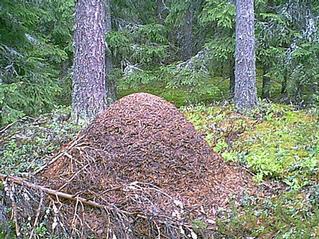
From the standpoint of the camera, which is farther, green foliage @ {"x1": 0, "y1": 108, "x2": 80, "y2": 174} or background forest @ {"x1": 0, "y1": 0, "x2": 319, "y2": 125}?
background forest @ {"x1": 0, "y1": 0, "x2": 319, "y2": 125}

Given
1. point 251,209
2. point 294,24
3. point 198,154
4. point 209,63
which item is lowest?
point 251,209

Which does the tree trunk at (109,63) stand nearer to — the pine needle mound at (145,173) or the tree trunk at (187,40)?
the tree trunk at (187,40)

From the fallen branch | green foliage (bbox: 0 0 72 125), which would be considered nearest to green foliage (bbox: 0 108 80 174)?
green foliage (bbox: 0 0 72 125)

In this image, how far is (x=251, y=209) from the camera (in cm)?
464

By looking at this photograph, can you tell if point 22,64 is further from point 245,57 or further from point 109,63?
point 245,57

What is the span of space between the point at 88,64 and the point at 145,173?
3601 mm

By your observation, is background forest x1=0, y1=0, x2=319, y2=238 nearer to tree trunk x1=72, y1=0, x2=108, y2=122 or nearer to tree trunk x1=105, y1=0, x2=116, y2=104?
tree trunk x1=105, y1=0, x2=116, y2=104

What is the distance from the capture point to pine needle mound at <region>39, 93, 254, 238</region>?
4.20m

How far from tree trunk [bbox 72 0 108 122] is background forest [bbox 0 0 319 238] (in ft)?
1.43

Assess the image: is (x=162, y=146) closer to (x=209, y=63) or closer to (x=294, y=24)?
(x=209, y=63)

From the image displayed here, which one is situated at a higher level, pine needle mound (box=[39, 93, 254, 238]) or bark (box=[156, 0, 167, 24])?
bark (box=[156, 0, 167, 24])

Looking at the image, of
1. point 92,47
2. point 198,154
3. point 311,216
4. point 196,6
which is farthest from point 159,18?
point 311,216

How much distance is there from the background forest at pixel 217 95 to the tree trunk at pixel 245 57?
0.90 feet

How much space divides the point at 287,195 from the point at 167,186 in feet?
4.30
